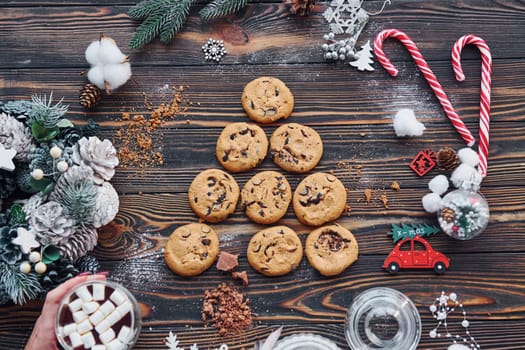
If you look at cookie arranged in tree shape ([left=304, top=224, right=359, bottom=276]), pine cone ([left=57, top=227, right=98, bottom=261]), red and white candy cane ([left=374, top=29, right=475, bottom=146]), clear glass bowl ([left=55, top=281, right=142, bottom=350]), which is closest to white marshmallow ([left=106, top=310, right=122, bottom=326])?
clear glass bowl ([left=55, top=281, right=142, bottom=350])

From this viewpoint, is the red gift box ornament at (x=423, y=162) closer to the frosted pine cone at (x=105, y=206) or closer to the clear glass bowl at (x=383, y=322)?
the clear glass bowl at (x=383, y=322)

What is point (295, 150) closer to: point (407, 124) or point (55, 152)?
point (407, 124)

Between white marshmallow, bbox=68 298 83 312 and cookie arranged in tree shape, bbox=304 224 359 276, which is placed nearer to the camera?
white marshmallow, bbox=68 298 83 312

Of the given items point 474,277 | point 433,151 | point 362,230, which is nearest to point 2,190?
point 362,230

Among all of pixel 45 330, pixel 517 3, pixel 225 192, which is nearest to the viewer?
pixel 45 330

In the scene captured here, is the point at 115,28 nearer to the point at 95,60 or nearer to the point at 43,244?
the point at 95,60

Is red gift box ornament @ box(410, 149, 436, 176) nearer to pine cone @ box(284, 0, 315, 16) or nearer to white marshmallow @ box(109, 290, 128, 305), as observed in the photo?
pine cone @ box(284, 0, 315, 16)
